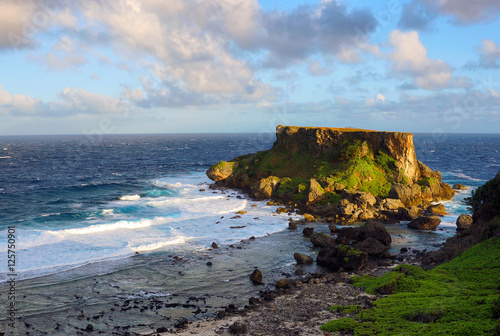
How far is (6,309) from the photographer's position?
883 inches

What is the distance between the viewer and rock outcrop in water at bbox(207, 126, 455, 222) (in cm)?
4794

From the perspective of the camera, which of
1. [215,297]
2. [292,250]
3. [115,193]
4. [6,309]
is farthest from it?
[115,193]

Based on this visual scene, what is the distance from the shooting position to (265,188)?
56031 millimetres

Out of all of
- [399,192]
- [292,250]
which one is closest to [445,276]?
[292,250]

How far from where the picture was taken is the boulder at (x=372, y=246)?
32.2 metres

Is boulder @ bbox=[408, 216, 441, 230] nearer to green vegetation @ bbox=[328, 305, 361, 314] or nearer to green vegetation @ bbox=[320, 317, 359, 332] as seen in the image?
green vegetation @ bbox=[328, 305, 361, 314]

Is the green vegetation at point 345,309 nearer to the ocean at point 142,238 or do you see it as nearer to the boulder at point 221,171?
the ocean at point 142,238

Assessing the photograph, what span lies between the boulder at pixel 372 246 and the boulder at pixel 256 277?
1080cm

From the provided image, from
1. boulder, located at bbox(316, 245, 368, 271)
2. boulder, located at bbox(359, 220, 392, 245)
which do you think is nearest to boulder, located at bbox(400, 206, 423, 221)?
boulder, located at bbox(359, 220, 392, 245)

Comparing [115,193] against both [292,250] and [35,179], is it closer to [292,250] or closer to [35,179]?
[35,179]

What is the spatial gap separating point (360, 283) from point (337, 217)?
2001 cm

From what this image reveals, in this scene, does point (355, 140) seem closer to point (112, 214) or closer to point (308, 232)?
point (308, 232)

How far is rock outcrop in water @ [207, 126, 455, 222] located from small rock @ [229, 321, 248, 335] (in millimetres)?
27769

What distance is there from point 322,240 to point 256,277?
10.4m
